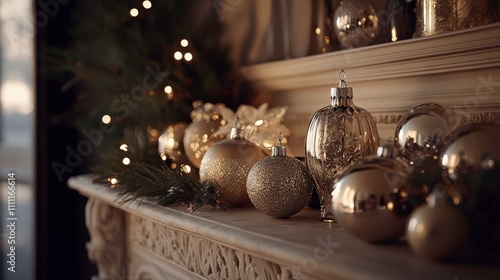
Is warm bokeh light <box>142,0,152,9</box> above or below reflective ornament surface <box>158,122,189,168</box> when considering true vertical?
above

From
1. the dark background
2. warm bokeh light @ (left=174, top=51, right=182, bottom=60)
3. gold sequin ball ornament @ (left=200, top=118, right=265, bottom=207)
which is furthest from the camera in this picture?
the dark background

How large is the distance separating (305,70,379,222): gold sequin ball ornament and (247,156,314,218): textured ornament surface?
0.03 meters

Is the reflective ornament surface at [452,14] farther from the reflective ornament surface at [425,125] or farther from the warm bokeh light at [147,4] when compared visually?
the warm bokeh light at [147,4]

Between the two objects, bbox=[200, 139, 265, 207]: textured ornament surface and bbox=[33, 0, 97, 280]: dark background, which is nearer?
bbox=[200, 139, 265, 207]: textured ornament surface

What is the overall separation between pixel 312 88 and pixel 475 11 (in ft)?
1.56

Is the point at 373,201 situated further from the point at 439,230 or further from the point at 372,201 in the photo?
the point at 439,230

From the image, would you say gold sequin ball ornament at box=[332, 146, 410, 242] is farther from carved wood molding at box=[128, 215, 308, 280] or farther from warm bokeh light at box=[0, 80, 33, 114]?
warm bokeh light at box=[0, 80, 33, 114]

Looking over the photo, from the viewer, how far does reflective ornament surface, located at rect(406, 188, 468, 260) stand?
574 millimetres

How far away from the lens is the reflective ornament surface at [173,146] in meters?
1.32

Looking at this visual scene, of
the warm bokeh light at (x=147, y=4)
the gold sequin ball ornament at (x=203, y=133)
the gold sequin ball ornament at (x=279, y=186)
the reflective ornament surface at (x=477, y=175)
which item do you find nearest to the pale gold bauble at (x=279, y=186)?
the gold sequin ball ornament at (x=279, y=186)

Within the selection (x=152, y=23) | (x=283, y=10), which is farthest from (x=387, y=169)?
(x=152, y=23)

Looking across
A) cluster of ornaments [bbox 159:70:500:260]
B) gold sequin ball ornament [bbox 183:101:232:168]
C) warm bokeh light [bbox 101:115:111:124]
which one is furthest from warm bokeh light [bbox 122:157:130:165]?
warm bokeh light [bbox 101:115:111:124]

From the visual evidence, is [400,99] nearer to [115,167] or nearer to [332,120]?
[332,120]

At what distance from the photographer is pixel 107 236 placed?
5.16 ft
